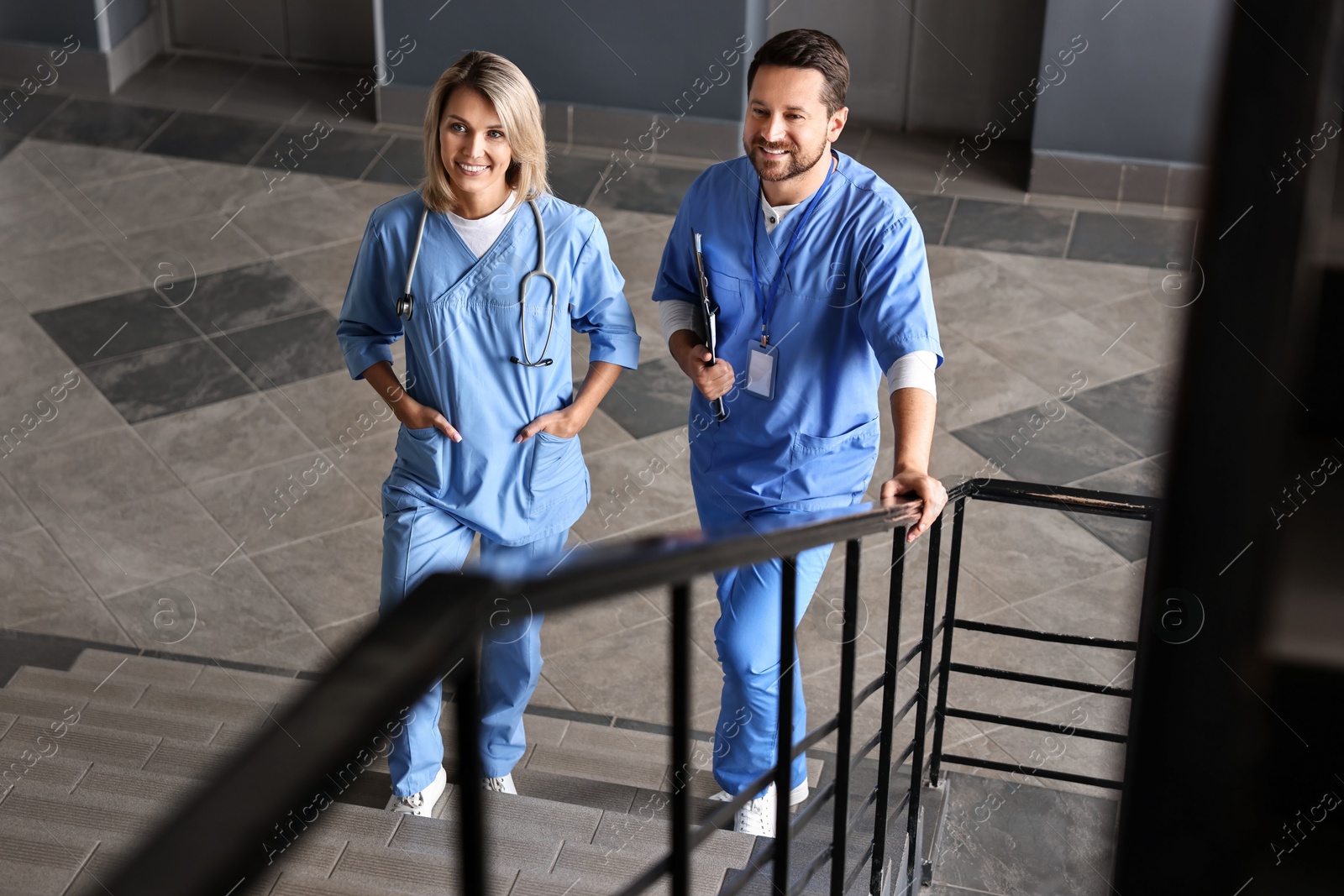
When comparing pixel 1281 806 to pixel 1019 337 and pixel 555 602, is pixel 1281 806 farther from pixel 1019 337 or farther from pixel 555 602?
pixel 1019 337

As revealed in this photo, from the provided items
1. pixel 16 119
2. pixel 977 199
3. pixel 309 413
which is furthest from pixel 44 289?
pixel 977 199

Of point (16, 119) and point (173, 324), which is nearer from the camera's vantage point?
point (173, 324)

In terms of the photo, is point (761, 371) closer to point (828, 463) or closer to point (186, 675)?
point (828, 463)

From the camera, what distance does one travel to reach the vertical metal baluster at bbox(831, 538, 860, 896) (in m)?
1.33

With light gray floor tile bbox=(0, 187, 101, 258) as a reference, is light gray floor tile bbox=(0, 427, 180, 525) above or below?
below

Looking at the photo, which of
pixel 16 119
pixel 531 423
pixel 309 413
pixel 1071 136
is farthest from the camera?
pixel 16 119

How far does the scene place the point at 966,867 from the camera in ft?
8.46

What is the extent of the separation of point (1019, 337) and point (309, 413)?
2.47 meters

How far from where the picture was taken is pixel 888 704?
188cm

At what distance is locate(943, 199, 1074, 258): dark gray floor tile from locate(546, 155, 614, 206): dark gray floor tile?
4.90 feet

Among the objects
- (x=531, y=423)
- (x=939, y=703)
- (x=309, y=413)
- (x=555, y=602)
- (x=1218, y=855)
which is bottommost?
(x=309, y=413)

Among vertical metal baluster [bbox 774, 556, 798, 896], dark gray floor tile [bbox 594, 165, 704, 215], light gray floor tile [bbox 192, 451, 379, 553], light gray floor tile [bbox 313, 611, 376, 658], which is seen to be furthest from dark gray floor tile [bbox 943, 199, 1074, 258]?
vertical metal baluster [bbox 774, 556, 798, 896]

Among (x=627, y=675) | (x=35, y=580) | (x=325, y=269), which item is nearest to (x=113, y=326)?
(x=325, y=269)

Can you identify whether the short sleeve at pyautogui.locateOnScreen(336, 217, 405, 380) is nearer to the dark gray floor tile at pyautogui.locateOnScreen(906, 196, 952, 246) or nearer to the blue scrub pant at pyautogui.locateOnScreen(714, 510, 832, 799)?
the blue scrub pant at pyautogui.locateOnScreen(714, 510, 832, 799)
